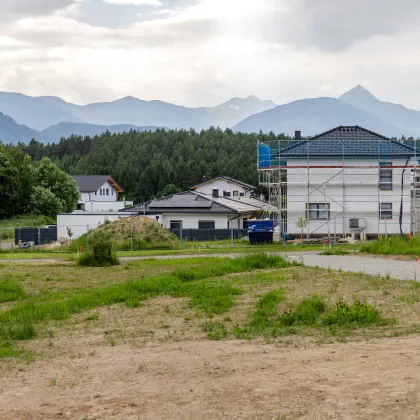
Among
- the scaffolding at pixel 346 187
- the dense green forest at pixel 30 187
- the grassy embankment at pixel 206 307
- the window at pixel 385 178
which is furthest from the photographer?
the dense green forest at pixel 30 187

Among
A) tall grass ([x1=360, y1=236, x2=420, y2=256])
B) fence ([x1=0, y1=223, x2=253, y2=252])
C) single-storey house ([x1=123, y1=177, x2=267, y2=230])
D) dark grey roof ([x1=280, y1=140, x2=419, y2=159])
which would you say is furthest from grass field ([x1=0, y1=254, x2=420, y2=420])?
single-storey house ([x1=123, y1=177, x2=267, y2=230])

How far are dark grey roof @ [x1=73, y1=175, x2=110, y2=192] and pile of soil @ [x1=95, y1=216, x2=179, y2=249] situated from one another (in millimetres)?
42290

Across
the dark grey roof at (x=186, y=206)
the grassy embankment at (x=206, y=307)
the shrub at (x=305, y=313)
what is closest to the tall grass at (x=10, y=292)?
the grassy embankment at (x=206, y=307)

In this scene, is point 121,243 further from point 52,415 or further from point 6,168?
point 52,415

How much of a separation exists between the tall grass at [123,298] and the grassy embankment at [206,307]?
0.9 inches

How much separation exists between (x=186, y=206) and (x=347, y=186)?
1371cm

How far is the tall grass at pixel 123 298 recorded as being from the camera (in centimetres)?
1359

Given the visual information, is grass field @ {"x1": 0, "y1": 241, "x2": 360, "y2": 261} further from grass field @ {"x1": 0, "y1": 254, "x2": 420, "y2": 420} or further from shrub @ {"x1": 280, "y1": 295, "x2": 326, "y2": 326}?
shrub @ {"x1": 280, "y1": 295, "x2": 326, "y2": 326}

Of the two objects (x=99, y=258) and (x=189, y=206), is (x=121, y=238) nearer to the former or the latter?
(x=99, y=258)

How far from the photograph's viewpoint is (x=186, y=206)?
52.4m

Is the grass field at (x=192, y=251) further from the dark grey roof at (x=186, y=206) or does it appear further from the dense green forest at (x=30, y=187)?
the dense green forest at (x=30, y=187)

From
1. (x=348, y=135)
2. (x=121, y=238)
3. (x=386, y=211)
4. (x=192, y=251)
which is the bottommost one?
(x=192, y=251)

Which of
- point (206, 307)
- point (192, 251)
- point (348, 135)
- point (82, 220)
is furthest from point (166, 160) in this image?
point (206, 307)

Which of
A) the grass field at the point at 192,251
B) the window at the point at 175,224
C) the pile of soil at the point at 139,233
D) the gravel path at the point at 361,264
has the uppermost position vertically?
the window at the point at 175,224
